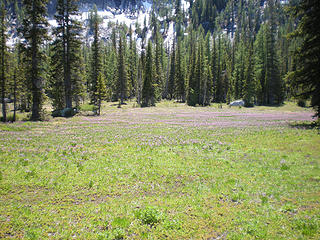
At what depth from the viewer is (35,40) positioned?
90.3 ft

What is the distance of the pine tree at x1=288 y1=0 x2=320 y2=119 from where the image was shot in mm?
19656

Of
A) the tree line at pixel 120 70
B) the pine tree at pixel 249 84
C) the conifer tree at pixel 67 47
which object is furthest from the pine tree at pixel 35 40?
the pine tree at pixel 249 84

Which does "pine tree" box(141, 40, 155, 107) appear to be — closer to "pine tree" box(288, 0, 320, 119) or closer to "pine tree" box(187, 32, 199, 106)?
"pine tree" box(187, 32, 199, 106)

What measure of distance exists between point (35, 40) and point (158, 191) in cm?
3092

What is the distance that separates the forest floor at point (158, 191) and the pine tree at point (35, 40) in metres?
15.7

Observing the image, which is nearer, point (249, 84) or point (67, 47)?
point (67, 47)

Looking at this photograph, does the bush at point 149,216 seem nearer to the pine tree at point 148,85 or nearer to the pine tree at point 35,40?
the pine tree at point 35,40

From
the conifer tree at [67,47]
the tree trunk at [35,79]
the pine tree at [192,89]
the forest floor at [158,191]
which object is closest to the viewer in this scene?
the forest floor at [158,191]

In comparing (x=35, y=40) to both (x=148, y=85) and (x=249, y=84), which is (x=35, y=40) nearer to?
(x=148, y=85)

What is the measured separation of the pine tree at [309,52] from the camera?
64.5 feet

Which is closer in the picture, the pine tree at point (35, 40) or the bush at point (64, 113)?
the pine tree at point (35, 40)

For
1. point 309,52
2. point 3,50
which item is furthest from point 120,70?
point 309,52

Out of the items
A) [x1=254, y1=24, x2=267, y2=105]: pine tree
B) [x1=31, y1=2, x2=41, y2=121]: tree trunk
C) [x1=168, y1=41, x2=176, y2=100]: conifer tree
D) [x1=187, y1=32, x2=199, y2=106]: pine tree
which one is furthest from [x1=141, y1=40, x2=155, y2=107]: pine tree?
[x1=31, y1=2, x2=41, y2=121]: tree trunk

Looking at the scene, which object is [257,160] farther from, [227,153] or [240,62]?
[240,62]
